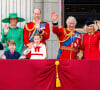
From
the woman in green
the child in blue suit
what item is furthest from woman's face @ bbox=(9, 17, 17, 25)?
the child in blue suit

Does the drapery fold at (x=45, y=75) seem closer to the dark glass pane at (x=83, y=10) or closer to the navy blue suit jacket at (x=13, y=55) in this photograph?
→ the navy blue suit jacket at (x=13, y=55)

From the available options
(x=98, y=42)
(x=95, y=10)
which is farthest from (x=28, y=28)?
(x=95, y=10)

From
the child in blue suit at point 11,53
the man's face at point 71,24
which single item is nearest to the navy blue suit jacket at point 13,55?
the child in blue suit at point 11,53

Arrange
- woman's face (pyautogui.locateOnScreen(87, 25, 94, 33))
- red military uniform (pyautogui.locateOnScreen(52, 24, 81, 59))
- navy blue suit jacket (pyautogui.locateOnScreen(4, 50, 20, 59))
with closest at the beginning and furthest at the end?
navy blue suit jacket (pyautogui.locateOnScreen(4, 50, 20, 59))
woman's face (pyautogui.locateOnScreen(87, 25, 94, 33))
red military uniform (pyautogui.locateOnScreen(52, 24, 81, 59))

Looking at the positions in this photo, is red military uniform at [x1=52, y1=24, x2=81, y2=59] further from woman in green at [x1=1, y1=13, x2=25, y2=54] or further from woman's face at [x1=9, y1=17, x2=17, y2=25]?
woman's face at [x1=9, y1=17, x2=17, y2=25]

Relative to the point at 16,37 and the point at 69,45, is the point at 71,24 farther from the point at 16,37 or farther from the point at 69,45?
the point at 16,37

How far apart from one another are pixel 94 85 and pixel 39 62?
3.57 feet

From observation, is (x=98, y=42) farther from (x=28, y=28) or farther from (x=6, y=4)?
(x=6, y=4)

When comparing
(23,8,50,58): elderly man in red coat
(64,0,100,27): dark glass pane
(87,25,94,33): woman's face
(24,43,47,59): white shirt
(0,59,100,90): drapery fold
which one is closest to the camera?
(0,59,100,90): drapery fold

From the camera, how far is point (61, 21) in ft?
31.2

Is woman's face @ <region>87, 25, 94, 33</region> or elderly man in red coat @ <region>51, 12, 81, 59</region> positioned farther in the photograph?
elderly man in red coat @ <region>51, 12, 81, 59</region>

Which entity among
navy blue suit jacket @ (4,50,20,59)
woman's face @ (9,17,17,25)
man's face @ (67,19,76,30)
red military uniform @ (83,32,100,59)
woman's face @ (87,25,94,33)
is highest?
woman's face @ (9,17,17,25)

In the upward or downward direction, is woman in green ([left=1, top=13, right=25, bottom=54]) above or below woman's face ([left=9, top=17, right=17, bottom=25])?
below

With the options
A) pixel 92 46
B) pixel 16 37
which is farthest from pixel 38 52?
pixel 92 46
